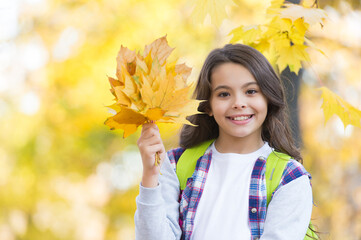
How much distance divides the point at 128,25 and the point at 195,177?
337cm

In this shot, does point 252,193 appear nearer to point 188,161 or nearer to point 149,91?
point 188,161

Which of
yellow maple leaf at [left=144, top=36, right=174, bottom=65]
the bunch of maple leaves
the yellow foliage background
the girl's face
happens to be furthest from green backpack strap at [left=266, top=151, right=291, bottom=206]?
the yellow foliage background

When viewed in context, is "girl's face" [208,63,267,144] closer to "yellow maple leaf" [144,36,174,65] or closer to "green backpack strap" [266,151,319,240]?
"green backpack strap" [266,151,319,240]

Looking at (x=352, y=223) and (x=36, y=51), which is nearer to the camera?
(x=352, y=223)

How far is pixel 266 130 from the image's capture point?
1494 millimetres

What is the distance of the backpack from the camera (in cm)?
131

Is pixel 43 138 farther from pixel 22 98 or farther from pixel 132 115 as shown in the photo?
pixel 132 115

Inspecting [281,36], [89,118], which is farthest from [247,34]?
[89,118]

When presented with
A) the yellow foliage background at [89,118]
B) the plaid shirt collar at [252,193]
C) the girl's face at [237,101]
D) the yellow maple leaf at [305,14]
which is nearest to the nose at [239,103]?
the girl's face at [237,101]

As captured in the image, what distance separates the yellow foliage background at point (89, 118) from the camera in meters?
4.50

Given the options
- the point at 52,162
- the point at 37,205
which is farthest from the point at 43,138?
the point at 37,205

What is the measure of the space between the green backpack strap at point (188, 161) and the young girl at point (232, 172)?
2 cm

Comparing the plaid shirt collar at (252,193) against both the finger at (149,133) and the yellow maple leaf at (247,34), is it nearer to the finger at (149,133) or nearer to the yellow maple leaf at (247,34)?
the finger at (149,133)

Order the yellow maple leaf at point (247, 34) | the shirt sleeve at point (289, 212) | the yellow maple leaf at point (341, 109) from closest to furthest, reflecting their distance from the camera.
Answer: the shirt sleeve at point (289, 212) < the yellow maple leaf at point (341, 109) < the yellow maple leaf at point (247, 34)
